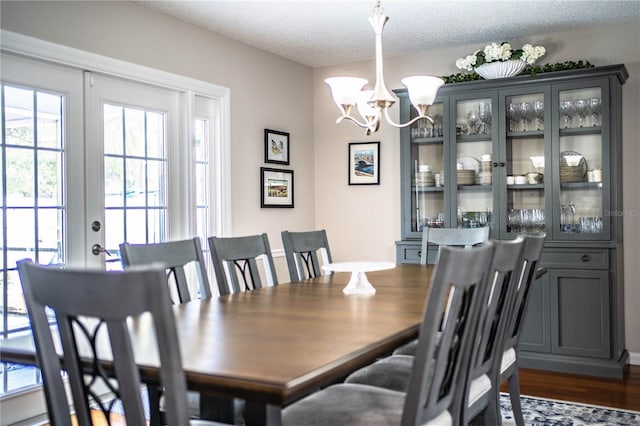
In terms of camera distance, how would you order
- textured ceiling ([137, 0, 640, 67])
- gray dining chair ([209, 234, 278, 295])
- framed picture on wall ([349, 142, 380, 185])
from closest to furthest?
1. gray dining chair ([209, 234, 278, 295])
2. textured ceiling ([137, 0, 640, 67])
3. framed picture on wall ([349, 142, 380, 185])

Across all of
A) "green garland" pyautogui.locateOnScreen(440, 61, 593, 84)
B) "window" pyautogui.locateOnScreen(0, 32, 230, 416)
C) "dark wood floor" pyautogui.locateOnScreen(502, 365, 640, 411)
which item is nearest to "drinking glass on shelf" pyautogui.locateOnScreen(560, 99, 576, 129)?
"green garland" pyautogui.locateOnScreen(440, 61, 593, 84)

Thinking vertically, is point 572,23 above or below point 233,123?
above

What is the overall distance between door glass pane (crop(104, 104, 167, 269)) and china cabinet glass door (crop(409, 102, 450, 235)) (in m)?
1.92

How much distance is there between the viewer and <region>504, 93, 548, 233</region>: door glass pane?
432 cm

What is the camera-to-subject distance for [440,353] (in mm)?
1563

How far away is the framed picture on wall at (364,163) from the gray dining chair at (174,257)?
2.91 m

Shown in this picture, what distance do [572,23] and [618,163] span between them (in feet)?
3.41

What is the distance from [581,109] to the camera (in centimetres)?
420

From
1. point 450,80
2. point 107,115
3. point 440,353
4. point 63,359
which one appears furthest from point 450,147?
point 63,359

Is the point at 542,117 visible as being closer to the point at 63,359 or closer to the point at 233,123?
the point at 233,123

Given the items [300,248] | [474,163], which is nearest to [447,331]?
[300,248]

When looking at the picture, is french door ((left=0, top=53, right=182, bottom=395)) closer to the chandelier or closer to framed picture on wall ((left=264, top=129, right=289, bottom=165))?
framed picture on wall ((left=264, top=129, right=289, bottom=165))

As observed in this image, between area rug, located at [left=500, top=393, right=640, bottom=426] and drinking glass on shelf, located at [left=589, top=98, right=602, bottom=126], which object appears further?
drinking glass on shelf, located at [left=589, top=98, right=602, bottom=126]

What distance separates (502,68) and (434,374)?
3.32 m
